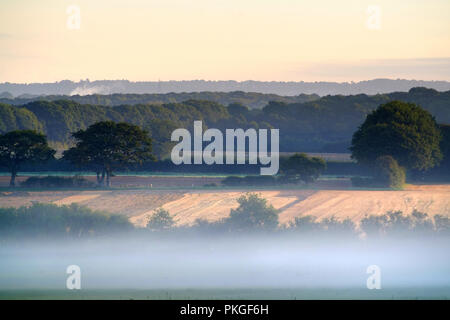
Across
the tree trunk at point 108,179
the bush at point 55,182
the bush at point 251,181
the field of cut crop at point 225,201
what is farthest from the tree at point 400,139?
the bush at point 55,182

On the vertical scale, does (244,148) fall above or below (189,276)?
above

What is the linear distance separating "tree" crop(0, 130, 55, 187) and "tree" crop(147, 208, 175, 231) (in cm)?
1714

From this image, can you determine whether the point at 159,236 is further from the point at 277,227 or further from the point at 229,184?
the point at 229,184

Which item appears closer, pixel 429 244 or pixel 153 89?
pixel 429 244

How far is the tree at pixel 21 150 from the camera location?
63.6 m

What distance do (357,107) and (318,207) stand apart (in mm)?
50401

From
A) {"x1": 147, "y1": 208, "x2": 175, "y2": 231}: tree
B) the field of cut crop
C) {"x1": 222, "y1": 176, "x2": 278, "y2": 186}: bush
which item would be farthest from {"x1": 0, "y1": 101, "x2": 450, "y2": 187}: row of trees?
{"x1": 147, "y1": 208, "x2": 175, "y2": 231}: tree

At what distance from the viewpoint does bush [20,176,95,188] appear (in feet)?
193

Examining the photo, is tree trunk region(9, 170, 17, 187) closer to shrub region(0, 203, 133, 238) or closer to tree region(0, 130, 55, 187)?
tree region(0, 130, 55, 187)

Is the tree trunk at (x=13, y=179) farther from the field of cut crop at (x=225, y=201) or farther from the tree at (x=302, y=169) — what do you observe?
the tree at (x=302, y=169)

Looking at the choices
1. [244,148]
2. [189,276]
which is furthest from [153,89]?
[189,276]

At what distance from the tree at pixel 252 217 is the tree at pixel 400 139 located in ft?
55.7

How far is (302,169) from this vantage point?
62188 mm
